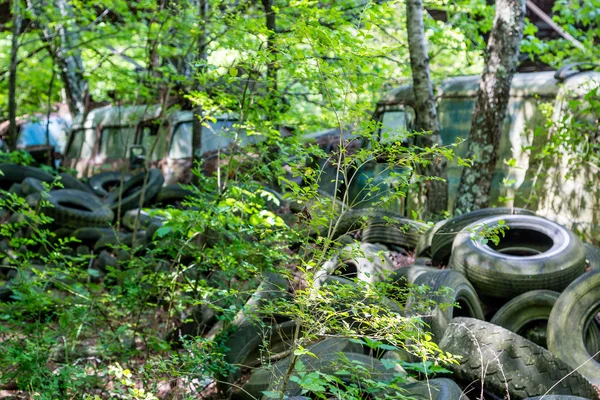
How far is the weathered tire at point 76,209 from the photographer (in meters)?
9.91

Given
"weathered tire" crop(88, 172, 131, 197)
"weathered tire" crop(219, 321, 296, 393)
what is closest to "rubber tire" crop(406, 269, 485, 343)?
"weathered tire" crop(219, 321, 296, 393)

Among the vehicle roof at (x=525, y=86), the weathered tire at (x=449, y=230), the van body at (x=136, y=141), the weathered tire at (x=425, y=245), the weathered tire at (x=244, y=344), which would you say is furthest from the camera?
the van body at (x=136, y=141)

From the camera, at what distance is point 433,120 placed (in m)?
8.04

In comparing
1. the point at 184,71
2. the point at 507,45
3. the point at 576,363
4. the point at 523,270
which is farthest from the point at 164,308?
the point at 184,71

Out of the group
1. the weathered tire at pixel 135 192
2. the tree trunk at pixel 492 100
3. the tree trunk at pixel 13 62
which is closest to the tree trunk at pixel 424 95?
the tree trunk at pixel 492 100

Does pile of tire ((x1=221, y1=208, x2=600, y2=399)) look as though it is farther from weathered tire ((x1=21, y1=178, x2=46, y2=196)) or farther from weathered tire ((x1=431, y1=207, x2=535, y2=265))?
weathered tire ((x1=21, y1=178, x2=46, y2=196))

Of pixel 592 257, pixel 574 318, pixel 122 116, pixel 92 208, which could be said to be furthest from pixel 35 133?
pixel 574 318

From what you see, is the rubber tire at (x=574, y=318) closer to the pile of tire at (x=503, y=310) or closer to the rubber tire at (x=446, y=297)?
the pile of tire at (x=503, y=310)

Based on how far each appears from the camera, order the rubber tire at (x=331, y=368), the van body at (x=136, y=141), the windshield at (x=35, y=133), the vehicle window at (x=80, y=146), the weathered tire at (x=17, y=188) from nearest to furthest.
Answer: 1. the rubber tire at (x=331, y=368)
2. the weathered tire at (x=17, y=188)
3. the van body at (x=136, y=141)
4. the vehicle window at (x=80, y=146)
5. the windshield at (x=35, y=133)

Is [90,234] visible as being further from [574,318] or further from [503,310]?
[574,318]

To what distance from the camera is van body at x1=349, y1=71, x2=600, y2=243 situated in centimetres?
789

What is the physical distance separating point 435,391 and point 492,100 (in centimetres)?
472

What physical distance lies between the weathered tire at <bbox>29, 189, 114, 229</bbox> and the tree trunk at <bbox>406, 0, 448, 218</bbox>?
4.36 meters

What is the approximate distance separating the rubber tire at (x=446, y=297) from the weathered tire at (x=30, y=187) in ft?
22.6
